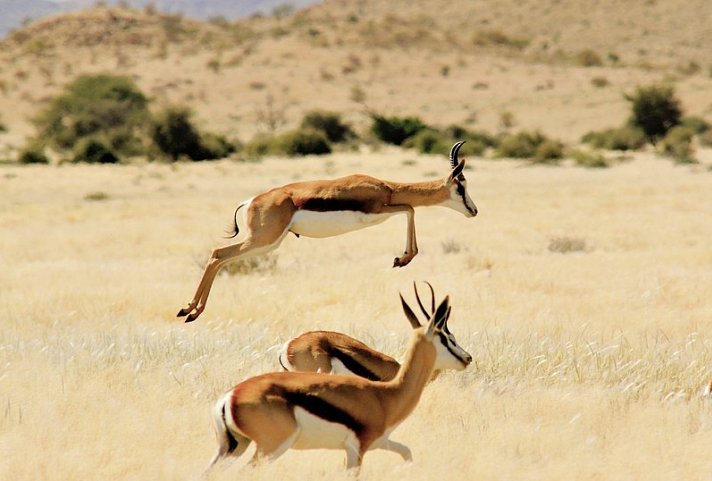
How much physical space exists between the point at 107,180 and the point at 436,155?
1795cm

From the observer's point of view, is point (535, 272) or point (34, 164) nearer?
point (535, 272)

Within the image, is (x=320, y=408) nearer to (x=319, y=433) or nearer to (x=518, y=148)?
(x=319, y=433)

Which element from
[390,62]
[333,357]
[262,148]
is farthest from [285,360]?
[390,62]

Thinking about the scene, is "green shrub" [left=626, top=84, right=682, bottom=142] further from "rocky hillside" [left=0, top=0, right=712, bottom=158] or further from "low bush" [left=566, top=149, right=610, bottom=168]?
"low bush" [left=566, top=149, right=610, bottom=168]

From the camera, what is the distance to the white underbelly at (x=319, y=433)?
5188mm

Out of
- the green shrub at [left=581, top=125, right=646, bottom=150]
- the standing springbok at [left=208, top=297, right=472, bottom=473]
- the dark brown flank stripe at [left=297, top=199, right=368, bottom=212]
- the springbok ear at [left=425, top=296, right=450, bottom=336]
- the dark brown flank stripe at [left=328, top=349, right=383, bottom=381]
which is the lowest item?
the green shrub at [left=581, top=125, right=646, bottom=150]

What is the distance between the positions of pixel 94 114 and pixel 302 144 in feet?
63.5

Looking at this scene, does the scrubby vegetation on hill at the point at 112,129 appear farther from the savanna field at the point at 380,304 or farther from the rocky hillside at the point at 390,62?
the rocky hillside at the point at 390,62

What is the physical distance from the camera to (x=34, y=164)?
52000 mm

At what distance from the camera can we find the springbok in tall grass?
21.7ft

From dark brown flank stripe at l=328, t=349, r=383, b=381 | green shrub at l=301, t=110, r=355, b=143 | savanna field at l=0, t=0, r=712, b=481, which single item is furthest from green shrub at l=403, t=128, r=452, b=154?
dark brown flank stripe at l=328, t=349, r=383, b=381

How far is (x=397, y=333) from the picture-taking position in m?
10.8

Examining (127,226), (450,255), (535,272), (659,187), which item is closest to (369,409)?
(535,272)

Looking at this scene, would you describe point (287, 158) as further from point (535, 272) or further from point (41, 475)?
point (41, 475)
